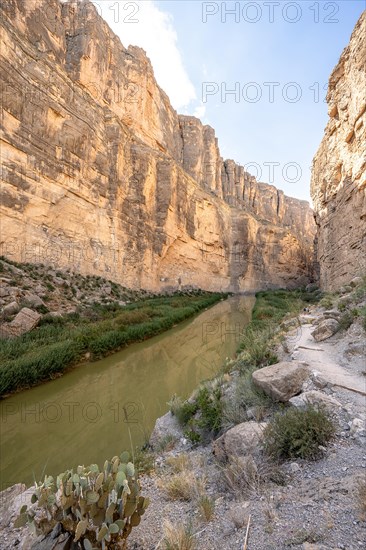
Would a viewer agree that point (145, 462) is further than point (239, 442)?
Yes

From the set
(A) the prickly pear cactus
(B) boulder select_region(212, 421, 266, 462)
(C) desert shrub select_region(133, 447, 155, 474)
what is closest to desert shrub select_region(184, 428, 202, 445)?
(C) desert shrub select_region(133, 447, 155, 474)

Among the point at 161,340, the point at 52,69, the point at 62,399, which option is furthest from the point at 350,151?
the point at 52,69

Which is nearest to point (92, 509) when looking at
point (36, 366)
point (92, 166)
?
point (36, 366)

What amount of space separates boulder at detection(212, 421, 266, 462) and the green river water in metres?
2.52

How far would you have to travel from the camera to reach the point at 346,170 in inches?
579

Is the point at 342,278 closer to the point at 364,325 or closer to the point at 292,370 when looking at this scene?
the point at 364,325

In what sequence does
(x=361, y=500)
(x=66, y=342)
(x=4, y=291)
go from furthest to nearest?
1. (x=4, y=291)
2. (x=66, y=342)
3. (x=361, y=500)

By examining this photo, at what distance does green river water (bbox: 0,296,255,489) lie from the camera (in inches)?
203

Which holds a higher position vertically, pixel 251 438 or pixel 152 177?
pixel 152 177

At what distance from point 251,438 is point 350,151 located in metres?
15.9

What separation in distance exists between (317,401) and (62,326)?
36.6ft

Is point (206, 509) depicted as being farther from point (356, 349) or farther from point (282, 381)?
point (356, 349)

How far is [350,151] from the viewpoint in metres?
14.3

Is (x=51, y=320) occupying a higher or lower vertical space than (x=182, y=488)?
higher
